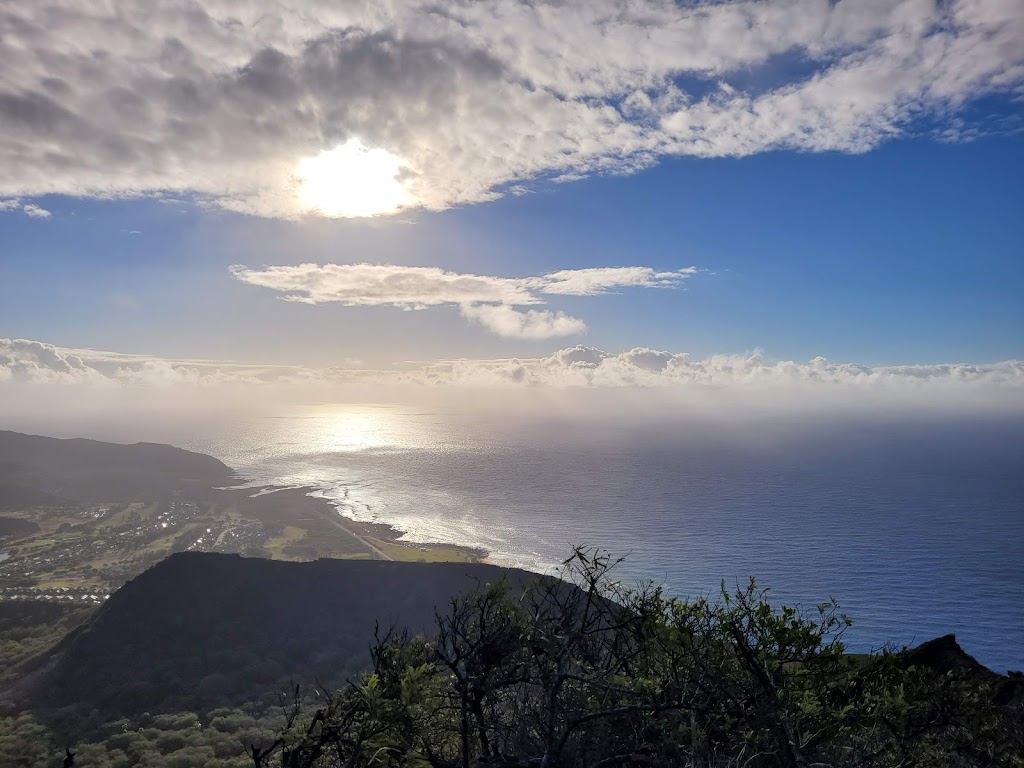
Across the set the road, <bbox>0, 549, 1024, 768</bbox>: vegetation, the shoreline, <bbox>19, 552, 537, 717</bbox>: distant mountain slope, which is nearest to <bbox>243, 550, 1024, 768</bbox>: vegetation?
<bbox>0, 549, 1024, 768</bbox>: vegetation

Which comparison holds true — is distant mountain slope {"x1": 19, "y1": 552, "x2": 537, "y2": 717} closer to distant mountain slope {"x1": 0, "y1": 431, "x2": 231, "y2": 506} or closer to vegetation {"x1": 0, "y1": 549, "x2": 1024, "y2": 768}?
vegetation {"x1": 0, "y1": 549, "x2": 1024, "y2": 768}

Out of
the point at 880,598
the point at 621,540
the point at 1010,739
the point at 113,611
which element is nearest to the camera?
the point at 1010,739

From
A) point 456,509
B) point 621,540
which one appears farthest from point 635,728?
point 456,509

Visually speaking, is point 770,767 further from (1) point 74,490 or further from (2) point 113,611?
(1) point 74,490

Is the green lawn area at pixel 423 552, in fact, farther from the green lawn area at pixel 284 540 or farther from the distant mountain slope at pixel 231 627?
Result: the distant mountain slope at pixel 231 627

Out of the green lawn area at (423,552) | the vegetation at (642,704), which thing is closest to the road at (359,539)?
the green lawn area at (423,552)

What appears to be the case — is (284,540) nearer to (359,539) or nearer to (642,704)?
(359,539)
